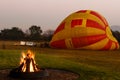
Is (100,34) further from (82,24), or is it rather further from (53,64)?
(53,64)

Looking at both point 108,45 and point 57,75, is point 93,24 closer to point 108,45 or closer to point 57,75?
point 108,45

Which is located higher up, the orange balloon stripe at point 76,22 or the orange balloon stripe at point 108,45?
the orange balloon stripe at point 76,22

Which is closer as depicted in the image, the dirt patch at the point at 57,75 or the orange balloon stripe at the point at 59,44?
the dirt patch at the point at 57,75

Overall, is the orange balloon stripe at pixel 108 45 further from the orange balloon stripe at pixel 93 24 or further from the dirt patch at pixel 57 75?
the dirt patch at pixel 57 75

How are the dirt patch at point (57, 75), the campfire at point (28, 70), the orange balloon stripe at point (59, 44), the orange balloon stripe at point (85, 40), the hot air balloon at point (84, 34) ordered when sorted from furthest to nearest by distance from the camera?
the orange balloon stripe at point (59, 44)
the hot air balloon at point (84, 34)
the orange balloon stripe at point (85, 40)
the dirt patch at point (57, 75)
the campfire at point (28, 70)

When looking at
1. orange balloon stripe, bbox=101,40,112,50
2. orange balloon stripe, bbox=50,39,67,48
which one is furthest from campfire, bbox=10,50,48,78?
orange balloon stripe, bbox=101,40,112,50

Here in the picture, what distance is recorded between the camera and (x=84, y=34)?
126ft

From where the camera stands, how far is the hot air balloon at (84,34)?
1516 inches

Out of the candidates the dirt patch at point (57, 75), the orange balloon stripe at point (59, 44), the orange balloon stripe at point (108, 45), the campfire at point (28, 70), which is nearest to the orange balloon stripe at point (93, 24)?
the orange balloon stripe at point (108, 45)

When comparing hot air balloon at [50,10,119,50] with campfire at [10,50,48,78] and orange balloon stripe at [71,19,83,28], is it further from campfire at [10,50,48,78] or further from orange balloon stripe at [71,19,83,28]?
campfire at [10,50,48,78]

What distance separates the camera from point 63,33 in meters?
39.4

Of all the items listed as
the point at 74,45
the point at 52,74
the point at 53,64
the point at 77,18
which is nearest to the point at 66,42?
the point at 74,45

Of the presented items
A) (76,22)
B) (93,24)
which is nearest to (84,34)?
(93,24)

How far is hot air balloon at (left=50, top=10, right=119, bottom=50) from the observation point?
3850cm
